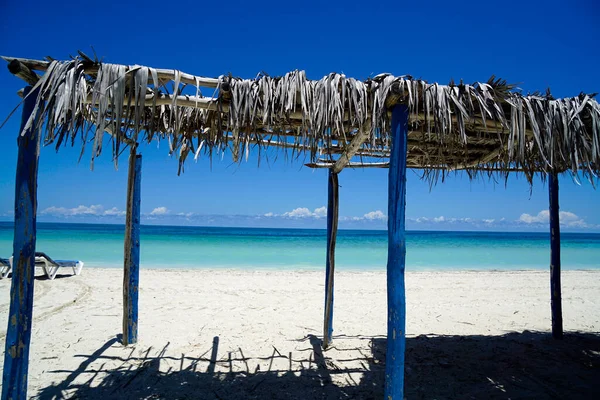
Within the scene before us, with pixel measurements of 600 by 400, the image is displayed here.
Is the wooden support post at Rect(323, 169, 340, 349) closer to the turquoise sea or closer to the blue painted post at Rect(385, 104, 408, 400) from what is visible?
the blue painted post at Rect(385, 104, 408, 400)

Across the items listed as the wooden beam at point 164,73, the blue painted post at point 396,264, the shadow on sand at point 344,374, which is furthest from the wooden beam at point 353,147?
the shadow on sand at point 344,374

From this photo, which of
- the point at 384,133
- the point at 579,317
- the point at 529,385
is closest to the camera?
the point at 384,133

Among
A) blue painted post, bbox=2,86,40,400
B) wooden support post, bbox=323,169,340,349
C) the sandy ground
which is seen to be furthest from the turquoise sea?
blue painted post, bbox=2,86,40,400

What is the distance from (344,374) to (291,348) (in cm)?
79

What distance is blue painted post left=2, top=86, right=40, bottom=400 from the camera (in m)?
2.02

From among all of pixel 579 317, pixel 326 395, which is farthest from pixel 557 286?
pixel 326 395

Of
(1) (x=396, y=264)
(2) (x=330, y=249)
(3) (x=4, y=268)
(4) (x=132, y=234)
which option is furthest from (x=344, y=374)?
(3) (x=4, y=268)

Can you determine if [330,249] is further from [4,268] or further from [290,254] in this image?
[290,254]

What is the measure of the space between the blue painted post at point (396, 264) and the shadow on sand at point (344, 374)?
77cm

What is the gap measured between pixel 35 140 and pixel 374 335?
389cm

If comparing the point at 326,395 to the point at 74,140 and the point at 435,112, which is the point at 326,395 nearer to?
the point at 435,112

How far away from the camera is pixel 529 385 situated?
307cm

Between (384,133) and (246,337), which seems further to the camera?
(246,337)

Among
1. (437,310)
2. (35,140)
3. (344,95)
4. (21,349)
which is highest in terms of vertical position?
(344,95)
